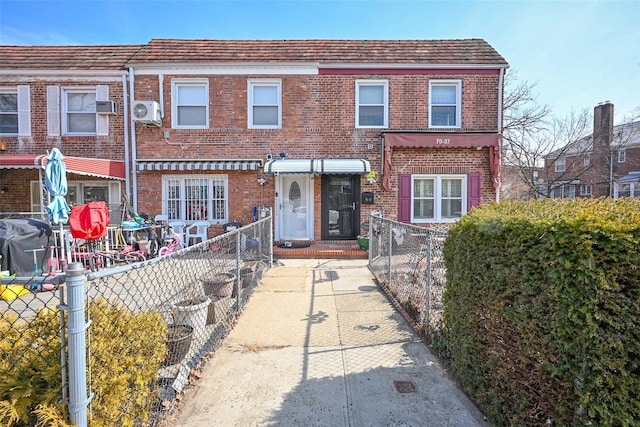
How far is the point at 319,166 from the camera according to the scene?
33.0 feet

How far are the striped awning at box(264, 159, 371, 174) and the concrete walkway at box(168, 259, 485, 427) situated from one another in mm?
5362

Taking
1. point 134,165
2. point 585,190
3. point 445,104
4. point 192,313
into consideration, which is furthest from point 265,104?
point 585,190

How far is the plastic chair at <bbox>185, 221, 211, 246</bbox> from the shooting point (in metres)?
10.6

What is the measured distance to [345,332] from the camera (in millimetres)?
4348

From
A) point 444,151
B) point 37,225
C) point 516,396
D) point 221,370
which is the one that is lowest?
point 221,370

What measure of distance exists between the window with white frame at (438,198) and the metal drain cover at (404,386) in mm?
8494

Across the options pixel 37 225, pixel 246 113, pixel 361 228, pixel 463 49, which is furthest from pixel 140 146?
pixel 463 49

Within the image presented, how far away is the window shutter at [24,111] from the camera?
10898mm

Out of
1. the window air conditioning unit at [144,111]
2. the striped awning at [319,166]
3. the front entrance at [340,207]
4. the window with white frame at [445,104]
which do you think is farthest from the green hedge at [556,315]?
the window air conditioning unit at [144,111]

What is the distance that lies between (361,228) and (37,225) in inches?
334

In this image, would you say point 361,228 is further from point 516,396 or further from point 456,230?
point 516,396

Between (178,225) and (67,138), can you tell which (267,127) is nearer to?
(178,225)

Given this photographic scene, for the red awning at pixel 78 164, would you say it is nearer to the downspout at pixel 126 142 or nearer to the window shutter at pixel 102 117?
the downspout at pixel 126 142

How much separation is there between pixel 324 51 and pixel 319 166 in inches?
174
